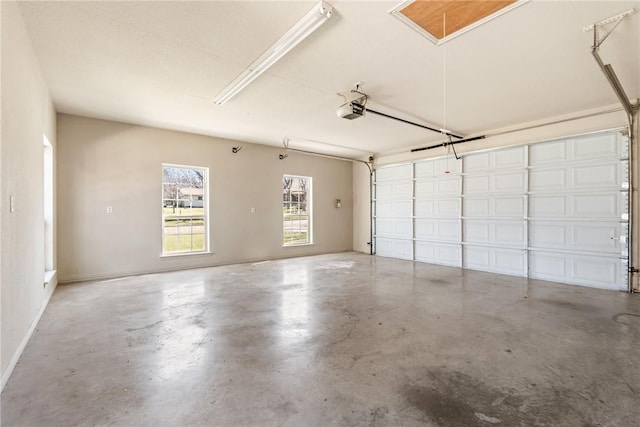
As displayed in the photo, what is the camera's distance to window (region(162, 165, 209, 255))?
596cm

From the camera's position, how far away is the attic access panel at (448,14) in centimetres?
233

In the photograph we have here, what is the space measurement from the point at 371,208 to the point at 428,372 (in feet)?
20.9

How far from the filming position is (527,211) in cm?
543

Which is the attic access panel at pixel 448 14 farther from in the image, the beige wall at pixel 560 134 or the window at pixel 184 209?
the window at pixel 184 209

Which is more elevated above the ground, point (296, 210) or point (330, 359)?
point (296, 210)

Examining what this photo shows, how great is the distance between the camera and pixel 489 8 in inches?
93.6

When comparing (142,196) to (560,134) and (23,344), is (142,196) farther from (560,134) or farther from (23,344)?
(560,134)

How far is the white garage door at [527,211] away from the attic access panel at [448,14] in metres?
3.77

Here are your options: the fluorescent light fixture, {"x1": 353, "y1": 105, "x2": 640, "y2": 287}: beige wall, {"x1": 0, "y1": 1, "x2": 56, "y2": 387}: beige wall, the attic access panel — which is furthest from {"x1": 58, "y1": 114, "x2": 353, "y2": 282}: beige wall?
the attic access panel

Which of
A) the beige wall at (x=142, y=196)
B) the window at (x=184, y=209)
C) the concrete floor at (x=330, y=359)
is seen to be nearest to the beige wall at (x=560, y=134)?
the concrete floor at (x=330, y=359)

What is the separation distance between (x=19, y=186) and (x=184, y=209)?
3696 mm

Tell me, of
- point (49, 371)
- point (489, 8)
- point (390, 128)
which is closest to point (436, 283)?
point (390, 128)

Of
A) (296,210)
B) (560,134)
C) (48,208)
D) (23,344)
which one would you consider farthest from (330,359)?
(296,210)

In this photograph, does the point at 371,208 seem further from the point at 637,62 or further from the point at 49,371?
the point at 49,371
